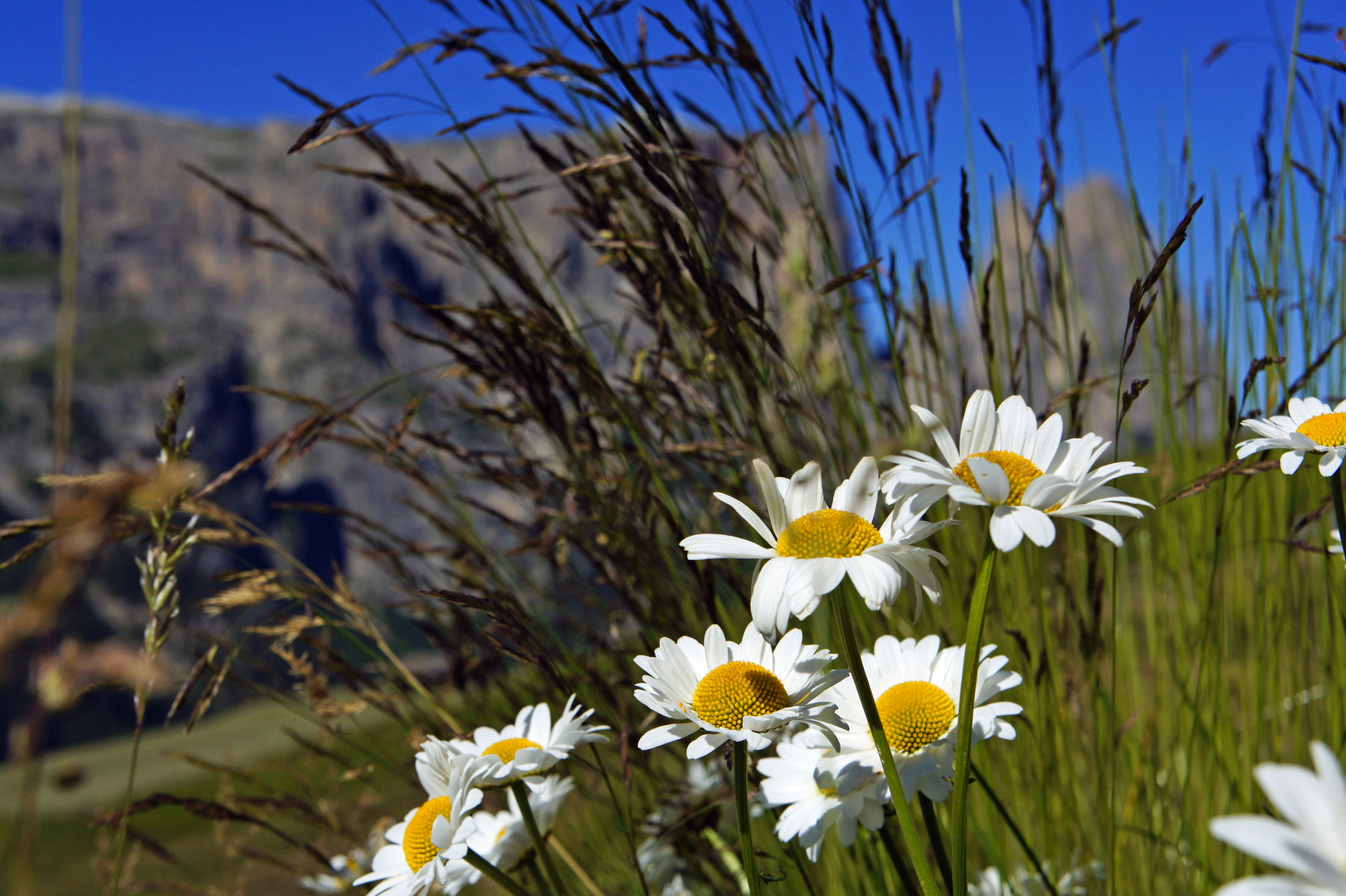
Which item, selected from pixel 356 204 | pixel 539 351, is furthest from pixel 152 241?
pixel 539 351

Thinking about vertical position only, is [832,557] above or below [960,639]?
above

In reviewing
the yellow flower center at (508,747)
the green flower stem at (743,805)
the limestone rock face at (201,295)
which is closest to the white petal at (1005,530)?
the green flower stem at (743,805)

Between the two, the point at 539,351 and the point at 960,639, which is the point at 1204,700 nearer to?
the point at 960,639

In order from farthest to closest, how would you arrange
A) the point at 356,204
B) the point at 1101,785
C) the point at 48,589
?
the point at 356,204
the point at 1101,785
the point at 48,589

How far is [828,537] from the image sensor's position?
559 mm

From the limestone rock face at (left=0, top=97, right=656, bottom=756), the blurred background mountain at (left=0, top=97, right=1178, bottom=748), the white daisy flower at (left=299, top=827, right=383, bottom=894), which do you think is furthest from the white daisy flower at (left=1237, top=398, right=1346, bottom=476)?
the limestone rock face at (left=0, top=97, right=656, bottom=756)

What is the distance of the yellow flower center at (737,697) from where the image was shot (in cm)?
58

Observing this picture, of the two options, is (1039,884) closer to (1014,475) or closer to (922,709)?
(922,709)

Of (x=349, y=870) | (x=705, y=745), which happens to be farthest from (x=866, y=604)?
(x=349, y=870)

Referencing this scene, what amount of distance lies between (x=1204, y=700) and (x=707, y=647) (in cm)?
88

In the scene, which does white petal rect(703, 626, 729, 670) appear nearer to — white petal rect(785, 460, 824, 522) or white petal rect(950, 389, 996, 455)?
white petal rect(785, 460, 824, 522)

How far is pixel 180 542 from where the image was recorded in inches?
30.8

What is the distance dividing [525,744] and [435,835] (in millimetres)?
144

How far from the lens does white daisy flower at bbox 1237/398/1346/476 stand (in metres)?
0.65
